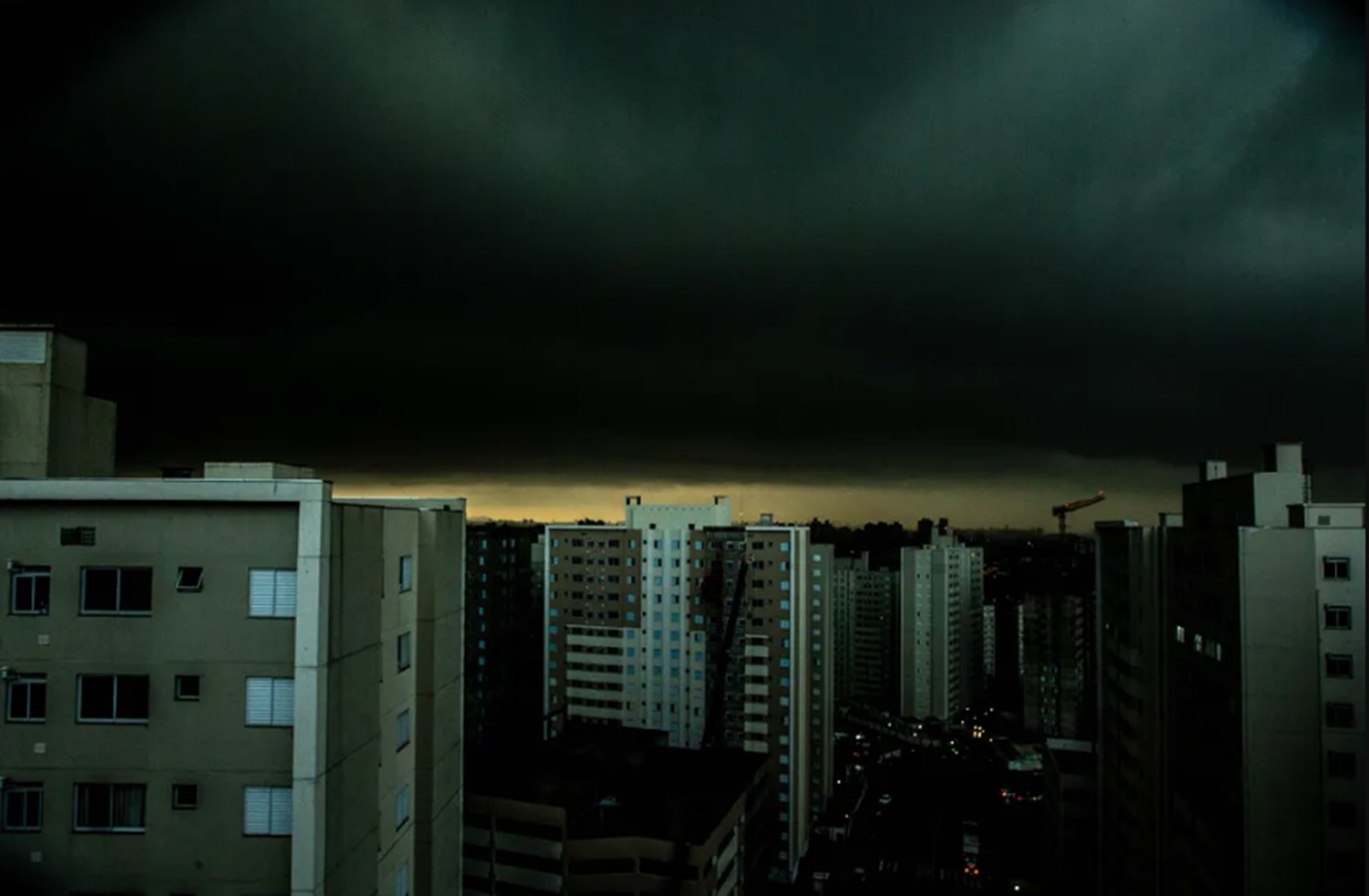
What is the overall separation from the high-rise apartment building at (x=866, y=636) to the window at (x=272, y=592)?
121ft

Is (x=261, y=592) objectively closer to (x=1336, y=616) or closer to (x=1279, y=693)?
(x=1279, y=693)

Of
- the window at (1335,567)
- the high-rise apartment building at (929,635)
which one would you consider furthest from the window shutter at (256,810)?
the high-rise apartment building at (929,635)

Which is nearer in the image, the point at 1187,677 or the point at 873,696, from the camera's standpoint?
the point at 1187,677

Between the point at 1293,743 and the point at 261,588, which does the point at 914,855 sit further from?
the point at 261,588

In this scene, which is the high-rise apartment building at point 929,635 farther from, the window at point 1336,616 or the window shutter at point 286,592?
the window shutter at point 286,592

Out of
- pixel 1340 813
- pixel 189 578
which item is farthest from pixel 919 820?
→ pixel 189 578

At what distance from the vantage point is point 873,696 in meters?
39.2

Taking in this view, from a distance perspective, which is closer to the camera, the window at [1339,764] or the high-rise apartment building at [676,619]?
the window at [1339,764]

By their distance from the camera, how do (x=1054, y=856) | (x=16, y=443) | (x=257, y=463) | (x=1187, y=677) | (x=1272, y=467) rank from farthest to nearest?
1. (x=1054, y=856)
2. (x=1187, y=677)
3. (x=1272, y=467)
4. (x=257, y=463)
5. (x=16, y=443)

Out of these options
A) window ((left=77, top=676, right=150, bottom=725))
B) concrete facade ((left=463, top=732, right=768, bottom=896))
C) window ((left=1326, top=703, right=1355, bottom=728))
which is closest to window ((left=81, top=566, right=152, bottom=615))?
window ((left=77, top=676, right=150, bottom=725))

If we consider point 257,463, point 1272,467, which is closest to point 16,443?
point 257,463

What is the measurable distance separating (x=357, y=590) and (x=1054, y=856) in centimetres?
1369

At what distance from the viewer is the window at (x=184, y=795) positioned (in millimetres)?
3453

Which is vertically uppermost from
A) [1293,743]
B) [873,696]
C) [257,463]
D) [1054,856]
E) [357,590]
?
[257,463]
